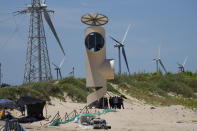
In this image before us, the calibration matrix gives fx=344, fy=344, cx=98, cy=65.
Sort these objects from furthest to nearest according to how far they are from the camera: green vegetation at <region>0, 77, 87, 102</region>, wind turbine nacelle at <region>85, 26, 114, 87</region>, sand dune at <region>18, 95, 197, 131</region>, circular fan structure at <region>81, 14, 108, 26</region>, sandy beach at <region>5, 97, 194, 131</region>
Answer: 1. green vegetation at <region>0, 77, 87, 102</region>
2. circular fan structure at <region>81, 14, 108, 26</region>
3. wind turbine nacelle at <region>85, 26, 114, 87</region>
4. sand dune at <region>18, 95, 197, 131</region>
5. sandy beach at <region>5, 97, 194, 131</region>

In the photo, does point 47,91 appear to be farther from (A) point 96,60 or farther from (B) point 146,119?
(B) point 146,119

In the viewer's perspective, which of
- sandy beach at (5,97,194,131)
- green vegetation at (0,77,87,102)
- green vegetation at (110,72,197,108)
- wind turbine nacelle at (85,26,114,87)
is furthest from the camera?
green vegetation at (110,72,197,108)

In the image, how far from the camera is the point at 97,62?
91.3ft

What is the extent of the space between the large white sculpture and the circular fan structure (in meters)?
0.11

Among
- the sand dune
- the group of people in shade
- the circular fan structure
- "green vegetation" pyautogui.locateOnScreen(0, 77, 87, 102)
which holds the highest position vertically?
the circular fan structure

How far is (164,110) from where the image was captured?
27281 millimetres

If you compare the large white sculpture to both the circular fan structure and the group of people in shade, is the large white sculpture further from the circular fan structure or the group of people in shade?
the group of people in shade

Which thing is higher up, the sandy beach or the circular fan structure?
the circular fan structure

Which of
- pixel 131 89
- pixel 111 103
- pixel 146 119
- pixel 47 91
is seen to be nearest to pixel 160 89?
pixel 131 89

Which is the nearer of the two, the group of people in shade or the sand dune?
the sand dune

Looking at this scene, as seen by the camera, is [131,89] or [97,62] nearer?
[97,62]

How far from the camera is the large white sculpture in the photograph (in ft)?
91.1

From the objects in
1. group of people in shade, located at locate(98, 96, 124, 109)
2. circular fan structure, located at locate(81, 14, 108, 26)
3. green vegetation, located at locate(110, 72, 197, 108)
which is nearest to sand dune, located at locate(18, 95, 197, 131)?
group of people in shade, located at locate(98, 96, 124, 109)

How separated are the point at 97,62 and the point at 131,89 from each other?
17.5 meters
